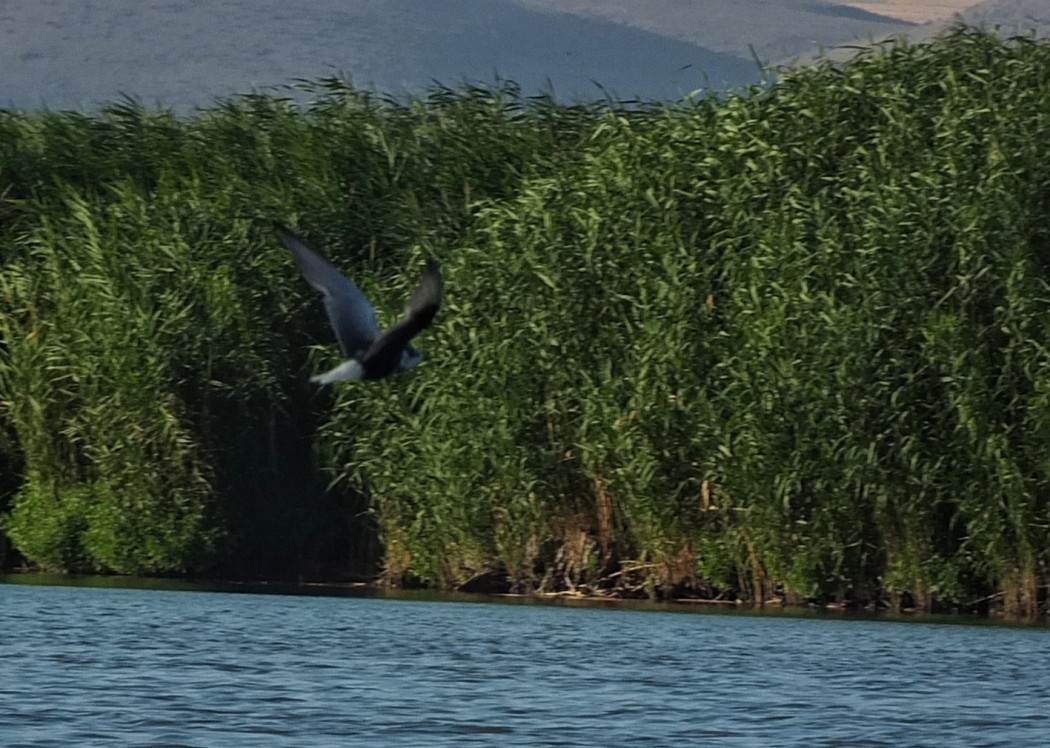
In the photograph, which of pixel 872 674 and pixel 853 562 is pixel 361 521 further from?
pixel 872 674

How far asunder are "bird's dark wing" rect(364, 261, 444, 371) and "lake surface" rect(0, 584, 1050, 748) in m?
1.69

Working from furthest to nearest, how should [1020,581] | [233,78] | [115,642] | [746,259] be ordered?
1. [233,78]
2. [746,259]
3. [1020,581]
4. [115,642]

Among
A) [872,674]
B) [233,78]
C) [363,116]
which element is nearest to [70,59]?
[233,78]

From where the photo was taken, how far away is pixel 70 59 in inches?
5241

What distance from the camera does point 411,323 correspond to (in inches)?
385

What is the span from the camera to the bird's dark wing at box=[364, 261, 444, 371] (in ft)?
31.9

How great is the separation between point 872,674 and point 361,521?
6840 mm

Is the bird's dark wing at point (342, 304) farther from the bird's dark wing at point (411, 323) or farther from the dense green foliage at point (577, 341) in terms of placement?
the dense green foliage at point (577, 341)

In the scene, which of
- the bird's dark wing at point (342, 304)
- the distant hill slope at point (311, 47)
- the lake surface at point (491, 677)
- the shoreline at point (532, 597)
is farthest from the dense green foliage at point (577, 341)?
the distant hill slope at point (311, 47)

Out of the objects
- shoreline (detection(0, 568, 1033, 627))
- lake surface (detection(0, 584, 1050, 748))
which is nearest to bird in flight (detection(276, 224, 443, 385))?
lake surface (detection(0, 584, 1050, 748))

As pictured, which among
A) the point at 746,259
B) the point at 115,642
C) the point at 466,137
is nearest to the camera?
the point at 115,642

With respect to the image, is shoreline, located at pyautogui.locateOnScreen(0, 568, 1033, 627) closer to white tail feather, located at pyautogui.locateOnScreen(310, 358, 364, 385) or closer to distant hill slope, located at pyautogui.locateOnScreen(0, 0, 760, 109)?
white tail feather, located at pyautogui.locateOnScreen(310, 358, 364, 385)

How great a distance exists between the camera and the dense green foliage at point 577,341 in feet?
53.2

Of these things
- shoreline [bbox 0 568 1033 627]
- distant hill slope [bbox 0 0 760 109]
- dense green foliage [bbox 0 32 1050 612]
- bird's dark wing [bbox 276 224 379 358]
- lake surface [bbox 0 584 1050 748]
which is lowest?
lake surface [bbox 0 584 1050 748]
